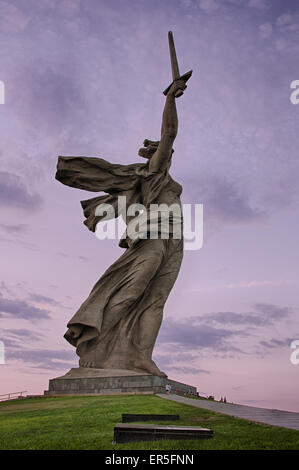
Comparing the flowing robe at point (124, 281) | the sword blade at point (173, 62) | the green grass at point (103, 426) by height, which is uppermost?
the sword blade at point (173, 62)

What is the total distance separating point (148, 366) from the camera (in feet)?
40.0

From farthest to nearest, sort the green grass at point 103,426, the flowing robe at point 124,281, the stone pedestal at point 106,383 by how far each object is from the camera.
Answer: the flowing robe at point 124,281 → the stone pedestal at point 106,383 → the green grass at point 103,426

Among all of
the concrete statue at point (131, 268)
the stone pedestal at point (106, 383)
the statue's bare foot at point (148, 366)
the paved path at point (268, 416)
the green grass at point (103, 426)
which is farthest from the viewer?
the concrete statue at point (131, 268)

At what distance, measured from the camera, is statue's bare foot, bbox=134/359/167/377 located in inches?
473

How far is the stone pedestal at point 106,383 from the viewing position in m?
11.1

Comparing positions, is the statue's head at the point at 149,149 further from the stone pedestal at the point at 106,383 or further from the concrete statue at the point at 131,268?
the stone pedestal at the point at 106,383

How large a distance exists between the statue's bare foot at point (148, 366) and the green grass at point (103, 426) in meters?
1.97

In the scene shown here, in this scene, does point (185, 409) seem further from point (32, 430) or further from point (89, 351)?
point (89, 351)

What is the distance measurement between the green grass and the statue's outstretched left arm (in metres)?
6.60

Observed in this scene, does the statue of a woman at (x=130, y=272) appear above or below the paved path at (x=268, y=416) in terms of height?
above

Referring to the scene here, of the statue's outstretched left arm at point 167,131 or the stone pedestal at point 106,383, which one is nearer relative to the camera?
the stone pedestal at point 106,383

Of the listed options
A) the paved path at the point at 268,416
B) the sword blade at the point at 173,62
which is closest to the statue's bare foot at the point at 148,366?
the paved path at the point at 268,416

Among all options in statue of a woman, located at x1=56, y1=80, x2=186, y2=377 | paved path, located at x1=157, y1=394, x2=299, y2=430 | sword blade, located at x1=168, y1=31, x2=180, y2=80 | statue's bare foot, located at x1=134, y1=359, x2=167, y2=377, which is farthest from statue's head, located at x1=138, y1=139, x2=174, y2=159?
paved path, located at x1=157, y1=394, x2=299, y2=430
